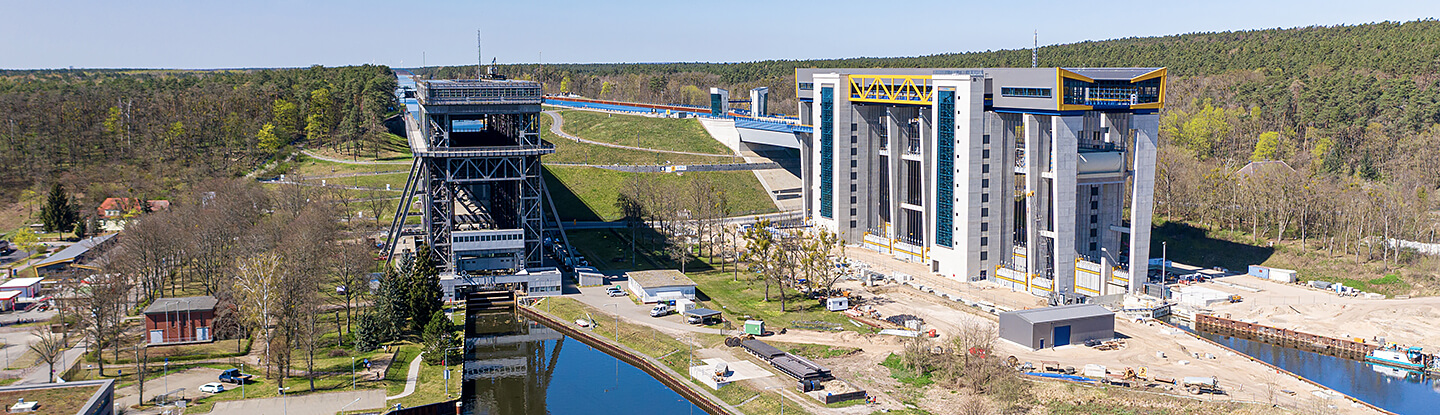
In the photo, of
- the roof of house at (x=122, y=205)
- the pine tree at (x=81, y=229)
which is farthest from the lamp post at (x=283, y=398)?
the roof of house at (x=122, y=205)

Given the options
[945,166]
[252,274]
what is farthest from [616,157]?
[252,274]

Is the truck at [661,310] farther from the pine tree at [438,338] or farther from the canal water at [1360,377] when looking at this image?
the canal water at [1360,377]

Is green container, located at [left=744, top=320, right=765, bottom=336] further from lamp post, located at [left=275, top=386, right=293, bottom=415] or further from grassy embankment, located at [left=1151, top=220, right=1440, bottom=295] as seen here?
grassy embankment, located at [left=1151, top=220, right=1440, bottom=295]

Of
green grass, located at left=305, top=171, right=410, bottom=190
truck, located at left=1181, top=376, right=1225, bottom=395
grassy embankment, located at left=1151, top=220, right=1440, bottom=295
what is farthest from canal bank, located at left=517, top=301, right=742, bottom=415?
grassy embankment, located at left=1151, top=220, right=1440, bottom=295

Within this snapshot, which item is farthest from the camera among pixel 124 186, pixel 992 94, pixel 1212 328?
pixel 124 186

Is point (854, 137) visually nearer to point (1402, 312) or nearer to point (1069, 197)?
point (1069, 197)

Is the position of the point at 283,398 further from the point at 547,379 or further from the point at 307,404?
the point at 547,379

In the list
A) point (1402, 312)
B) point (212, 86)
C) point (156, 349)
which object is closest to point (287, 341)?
point (156, 349)
